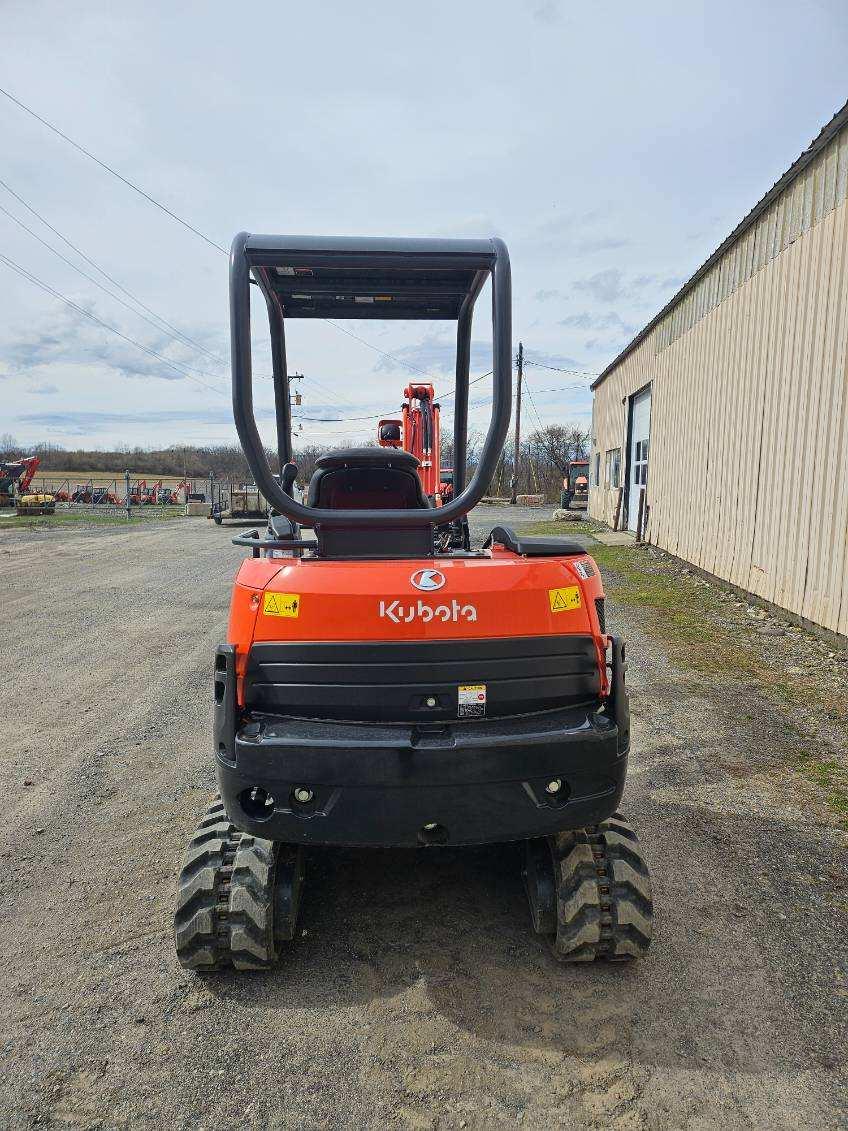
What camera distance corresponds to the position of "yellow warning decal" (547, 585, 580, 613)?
263 centimetres

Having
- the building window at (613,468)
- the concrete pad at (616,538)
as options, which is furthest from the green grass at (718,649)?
the building window at (613,468)

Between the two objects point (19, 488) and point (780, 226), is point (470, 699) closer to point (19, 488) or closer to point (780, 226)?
point (780, 226)

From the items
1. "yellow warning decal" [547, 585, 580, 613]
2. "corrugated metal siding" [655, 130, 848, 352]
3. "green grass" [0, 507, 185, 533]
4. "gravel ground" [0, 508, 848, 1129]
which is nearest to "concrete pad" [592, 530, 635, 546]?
"corrugated metal siding" [655, 130, 848, 352]

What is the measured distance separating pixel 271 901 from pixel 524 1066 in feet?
3.45

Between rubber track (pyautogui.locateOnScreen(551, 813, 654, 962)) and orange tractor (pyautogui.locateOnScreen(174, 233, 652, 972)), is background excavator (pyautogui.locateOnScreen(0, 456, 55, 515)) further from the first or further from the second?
rubber track (pyautogui.locateOnScreen(551, 813, 654, 962))

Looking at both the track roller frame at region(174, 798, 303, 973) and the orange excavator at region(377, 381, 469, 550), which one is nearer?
the track roller frame at region(174, 798, 303, 973)

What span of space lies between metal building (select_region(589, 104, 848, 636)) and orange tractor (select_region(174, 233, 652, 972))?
218 inches

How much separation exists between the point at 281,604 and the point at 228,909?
1190 mm

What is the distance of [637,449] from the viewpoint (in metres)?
18.3

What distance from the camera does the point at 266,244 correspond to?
250cm

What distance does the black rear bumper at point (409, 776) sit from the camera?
245cm

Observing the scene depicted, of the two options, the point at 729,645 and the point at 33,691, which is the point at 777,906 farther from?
the point at 33,691

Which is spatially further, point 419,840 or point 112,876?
point 112,876

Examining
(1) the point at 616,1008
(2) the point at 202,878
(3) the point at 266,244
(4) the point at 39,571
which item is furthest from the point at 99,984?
(4) the point at 39,571
